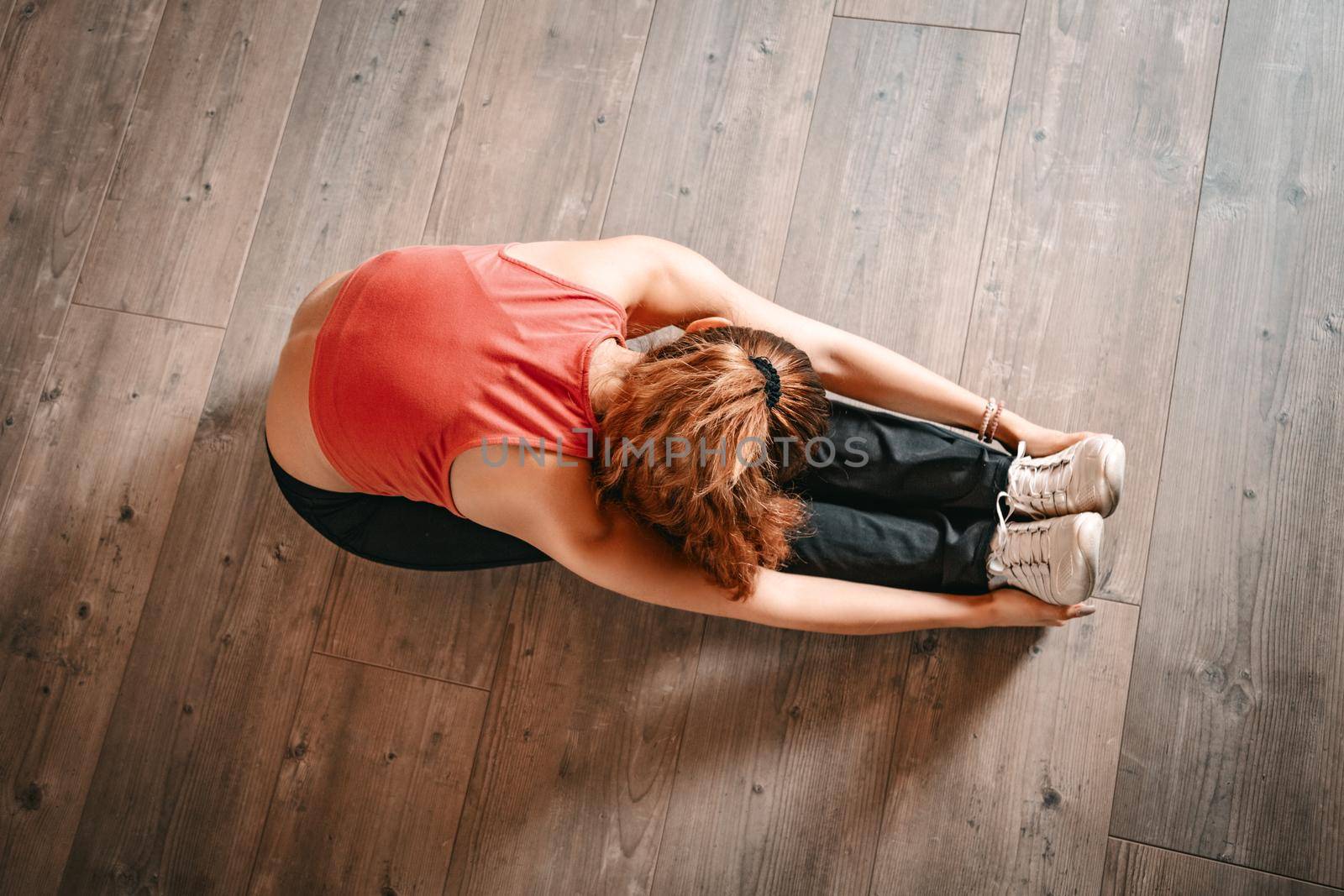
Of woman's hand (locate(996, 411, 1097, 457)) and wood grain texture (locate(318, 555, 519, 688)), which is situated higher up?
woman's hand (locate(996, 411, 1097, 457))

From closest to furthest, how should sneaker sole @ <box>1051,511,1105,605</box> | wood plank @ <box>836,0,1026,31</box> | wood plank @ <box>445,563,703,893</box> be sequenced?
sneaker sole @ <box>1051,511,1105,605</box>
wood plank @ <box>445,563,703,893</box>
wood plank @ <box>836,0,1026,31</box>

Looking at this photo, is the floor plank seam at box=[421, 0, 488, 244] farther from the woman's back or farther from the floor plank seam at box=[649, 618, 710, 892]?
the floor plank seam at box=[649, 618, 710, 892]

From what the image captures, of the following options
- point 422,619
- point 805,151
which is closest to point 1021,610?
point 805,151

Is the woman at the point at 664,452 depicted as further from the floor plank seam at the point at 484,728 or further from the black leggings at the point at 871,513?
→ the floor plank seam at the point at 484,728

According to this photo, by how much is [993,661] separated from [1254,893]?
0.47 metres

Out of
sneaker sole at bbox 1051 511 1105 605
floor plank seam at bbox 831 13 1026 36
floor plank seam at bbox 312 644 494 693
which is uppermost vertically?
floor plank seam at bbox 831 13 1026 36

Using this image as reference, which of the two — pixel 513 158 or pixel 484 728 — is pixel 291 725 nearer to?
pixel 484 728

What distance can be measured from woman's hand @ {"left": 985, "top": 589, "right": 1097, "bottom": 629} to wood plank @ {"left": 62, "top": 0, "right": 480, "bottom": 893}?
1.05m

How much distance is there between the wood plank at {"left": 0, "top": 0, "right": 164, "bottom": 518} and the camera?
57.4 inches

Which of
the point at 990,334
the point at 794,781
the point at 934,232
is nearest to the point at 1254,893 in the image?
the point at 794,781

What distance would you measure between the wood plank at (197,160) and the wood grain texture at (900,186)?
3.23ft

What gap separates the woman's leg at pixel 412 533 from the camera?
1.17 meters

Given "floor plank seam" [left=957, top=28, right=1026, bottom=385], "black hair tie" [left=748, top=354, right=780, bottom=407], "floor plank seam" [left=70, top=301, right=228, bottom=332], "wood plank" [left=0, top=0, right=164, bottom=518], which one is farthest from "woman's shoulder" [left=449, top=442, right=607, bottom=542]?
"wood plank" [left=0, top=0, right=164, bottom=518]

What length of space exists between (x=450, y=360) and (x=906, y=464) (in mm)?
644
